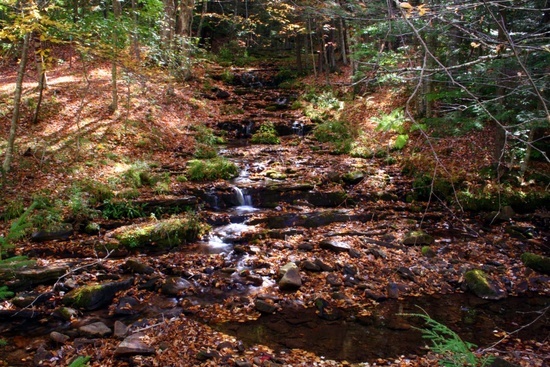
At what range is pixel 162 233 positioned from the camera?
8008mm

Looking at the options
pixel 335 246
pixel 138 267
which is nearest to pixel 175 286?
pixel 138 267

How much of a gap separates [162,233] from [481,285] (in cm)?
625

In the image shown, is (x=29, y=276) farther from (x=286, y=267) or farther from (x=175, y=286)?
(x=286, y=267)

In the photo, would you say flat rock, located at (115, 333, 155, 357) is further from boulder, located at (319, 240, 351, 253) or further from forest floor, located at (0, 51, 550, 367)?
boulder, located at (319, 240, 351, 253)

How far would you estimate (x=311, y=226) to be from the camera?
919cm

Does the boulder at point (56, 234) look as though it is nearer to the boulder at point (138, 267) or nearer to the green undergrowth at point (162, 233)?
the green undergrowth at point (162, 233)

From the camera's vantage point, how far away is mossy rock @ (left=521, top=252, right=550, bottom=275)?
23.6 ft

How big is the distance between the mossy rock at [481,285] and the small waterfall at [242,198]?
18.5ft

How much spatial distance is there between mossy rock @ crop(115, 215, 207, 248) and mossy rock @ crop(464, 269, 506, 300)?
5.51 m

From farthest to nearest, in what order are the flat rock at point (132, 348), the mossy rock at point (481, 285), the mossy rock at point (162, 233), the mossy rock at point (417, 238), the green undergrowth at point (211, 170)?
the green undergrowth at point (211, 170) → the mossy rock at point (417, 238) → the mossy rock at point (162, 233) → the mossy rock at point (481, 285) → the flat rock at point (132, 348)

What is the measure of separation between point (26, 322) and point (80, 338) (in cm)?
103

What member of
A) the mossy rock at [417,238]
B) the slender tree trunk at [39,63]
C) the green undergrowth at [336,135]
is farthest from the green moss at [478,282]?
the slender tree trunk at [39,63]

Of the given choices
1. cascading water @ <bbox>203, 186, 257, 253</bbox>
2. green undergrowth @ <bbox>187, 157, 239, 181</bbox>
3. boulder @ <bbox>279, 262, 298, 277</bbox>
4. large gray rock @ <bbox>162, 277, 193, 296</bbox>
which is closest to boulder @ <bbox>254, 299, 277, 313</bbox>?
boulder @ <bbox>279, 262, 298, 277</bbox>

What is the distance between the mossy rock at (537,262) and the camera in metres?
7.20
